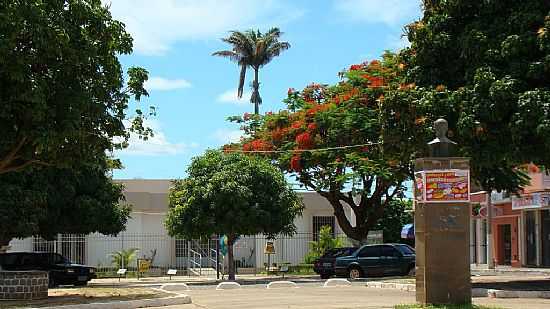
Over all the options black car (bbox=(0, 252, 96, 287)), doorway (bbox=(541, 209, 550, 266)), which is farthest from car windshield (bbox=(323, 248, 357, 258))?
doorway (bbox=(541, 209, 550, 266))

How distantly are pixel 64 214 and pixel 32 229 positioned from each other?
3.06m

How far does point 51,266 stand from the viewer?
3262cm

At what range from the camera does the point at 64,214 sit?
32.7 meters

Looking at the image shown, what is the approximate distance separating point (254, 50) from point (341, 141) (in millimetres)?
24695

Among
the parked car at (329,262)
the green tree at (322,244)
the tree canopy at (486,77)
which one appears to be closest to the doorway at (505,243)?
the green tree at (322,244)

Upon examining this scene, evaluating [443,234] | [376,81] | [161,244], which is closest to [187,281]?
[161,244]

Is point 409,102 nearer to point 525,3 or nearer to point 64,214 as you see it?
point 525,3

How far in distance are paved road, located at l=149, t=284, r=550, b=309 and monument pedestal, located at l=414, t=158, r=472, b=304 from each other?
1827 millimetres

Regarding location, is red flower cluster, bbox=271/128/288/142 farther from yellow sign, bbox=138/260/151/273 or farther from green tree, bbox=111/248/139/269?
green tree, bbox=111/248/139/269

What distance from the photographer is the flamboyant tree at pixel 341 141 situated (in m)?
33.0

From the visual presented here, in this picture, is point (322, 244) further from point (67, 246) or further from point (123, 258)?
point (67, 246)

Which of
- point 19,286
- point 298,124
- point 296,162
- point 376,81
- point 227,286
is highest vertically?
point 376,81

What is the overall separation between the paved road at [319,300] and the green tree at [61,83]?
5.11 meters

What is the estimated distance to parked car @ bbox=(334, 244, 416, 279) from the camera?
31.9m
